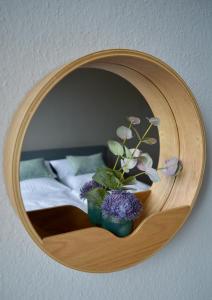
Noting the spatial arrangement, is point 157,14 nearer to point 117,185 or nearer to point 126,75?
point 126,75

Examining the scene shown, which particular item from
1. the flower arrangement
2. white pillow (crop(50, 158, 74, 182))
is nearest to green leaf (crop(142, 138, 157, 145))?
the flower arrangement

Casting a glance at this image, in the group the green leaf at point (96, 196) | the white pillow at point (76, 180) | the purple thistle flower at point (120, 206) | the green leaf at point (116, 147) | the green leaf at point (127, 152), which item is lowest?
the purple thistle flower at point (120, 206)

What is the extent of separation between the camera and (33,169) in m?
0.62

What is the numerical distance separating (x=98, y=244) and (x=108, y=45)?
47 centimetres

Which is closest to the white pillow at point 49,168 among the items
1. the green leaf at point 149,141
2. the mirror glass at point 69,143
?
the mirror glass at point 69,143

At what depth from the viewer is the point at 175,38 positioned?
2.51 feet

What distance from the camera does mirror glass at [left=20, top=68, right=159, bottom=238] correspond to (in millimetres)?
620

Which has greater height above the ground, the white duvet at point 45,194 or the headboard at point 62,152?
the headboard at point 62,152

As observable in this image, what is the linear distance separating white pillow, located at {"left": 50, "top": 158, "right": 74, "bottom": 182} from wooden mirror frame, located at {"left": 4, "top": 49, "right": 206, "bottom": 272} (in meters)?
0.12

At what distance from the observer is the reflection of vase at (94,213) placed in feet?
2.21

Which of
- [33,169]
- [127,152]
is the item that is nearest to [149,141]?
[127,152]

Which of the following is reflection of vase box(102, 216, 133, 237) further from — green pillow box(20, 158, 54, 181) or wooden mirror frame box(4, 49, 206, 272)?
green pillow box(20, 158, 54, 181)

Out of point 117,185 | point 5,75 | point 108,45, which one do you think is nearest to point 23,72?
point 5,75

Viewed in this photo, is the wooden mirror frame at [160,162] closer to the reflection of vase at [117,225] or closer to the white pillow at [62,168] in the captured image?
the reflection of vase at [117,225]
